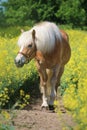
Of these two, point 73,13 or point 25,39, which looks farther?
point 73,13

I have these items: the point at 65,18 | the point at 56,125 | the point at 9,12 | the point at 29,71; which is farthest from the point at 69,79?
the point at 9,12

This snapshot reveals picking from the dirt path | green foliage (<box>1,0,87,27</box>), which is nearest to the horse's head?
the dirt path

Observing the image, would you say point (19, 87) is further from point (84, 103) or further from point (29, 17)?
point (29, 17)

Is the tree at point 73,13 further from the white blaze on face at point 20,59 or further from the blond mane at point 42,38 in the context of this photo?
the white blaze on face at point 20,59

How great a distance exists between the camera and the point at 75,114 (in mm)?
5430

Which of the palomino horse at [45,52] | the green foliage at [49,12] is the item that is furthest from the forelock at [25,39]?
the green foliage at [49,12]

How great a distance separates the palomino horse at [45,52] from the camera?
378 inches

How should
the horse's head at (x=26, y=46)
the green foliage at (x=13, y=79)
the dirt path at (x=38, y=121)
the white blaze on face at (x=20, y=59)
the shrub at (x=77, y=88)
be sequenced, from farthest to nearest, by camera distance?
1. the green foliage at (x=13, y=79)
2. the horse's head at (x=26, y=46)
3. the white blaze on face at (x=20, y=59)
4. the dirt path at (x=38, y=121)
5. the shrub at (x=77, y=88)

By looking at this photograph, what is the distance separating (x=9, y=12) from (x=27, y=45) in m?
37.9

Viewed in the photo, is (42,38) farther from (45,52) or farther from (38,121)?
(38,121)

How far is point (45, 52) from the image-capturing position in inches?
383

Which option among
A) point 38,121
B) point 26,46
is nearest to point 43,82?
point 26,46

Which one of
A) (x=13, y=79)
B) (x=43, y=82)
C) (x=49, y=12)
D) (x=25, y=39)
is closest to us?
(x=25, y=39)

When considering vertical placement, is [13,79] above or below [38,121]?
below
